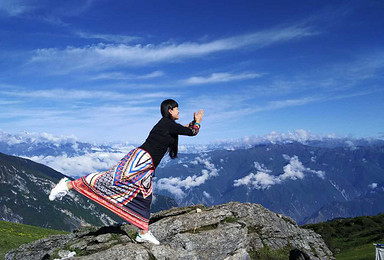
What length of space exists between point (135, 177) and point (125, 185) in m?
0.45

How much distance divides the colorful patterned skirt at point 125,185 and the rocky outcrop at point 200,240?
4.90 ft

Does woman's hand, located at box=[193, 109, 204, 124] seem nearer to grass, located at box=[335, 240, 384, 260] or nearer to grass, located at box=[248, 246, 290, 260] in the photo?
grass, located at box=[248, 246, 290, 260]

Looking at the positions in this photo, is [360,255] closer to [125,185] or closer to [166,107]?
[125,185]

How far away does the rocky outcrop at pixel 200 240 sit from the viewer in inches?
408

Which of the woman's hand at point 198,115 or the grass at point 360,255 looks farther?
the grass at point 360,255

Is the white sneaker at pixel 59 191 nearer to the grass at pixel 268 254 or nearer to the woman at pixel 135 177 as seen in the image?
the woman at pixel 135 177

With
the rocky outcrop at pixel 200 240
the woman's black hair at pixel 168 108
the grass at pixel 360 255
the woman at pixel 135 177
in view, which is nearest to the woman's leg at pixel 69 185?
the woman at pixel 135 177

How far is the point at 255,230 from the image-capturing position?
14320 mm

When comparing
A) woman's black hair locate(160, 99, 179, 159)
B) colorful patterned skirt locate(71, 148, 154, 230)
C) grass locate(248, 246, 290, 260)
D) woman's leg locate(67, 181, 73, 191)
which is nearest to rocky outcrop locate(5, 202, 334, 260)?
grass locate(248, 246, 290, 260)

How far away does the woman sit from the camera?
356 inches

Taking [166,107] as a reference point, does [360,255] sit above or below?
below

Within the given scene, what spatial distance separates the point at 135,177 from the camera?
9203mm

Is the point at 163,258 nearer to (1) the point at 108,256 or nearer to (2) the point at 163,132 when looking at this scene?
(1) the point at 108,256

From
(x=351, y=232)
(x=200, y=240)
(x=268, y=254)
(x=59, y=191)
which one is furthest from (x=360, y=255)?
(x=59, y=191)
